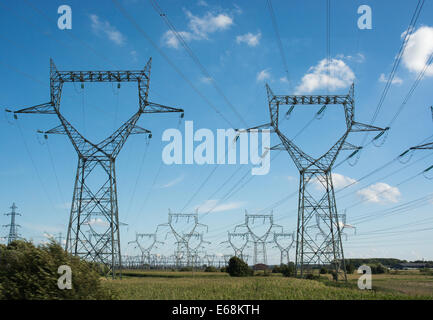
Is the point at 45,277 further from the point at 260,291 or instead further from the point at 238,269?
the point at 238,269

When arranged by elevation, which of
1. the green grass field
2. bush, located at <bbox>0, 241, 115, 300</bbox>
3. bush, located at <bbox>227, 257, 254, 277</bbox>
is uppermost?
bush, located at <bbox>0, 241, 115, 300</bbox>

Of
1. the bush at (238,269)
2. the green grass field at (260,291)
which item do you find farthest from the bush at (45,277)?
the bush at (238,269)

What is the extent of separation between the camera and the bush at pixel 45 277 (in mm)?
24266

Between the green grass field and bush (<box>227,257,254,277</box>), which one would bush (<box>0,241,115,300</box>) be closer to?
the green grass field

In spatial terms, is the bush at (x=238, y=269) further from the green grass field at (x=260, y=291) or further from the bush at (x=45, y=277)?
Answer: the bush at (x=45, y=277)

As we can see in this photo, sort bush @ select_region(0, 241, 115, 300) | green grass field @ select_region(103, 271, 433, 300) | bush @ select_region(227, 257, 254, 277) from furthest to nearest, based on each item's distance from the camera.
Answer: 1. bush @ select_region(227, 257, 254, 277)
2. green grass field @ select_region(103, 271, 433, 300)
3. bush @ select_region(0, 241, 115, 300)

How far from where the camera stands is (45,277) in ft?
79.7

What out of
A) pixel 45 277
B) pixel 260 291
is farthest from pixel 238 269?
pixel 45 277

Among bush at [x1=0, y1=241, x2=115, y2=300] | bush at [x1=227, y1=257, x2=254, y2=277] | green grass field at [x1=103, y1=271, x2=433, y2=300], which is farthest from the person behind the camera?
bush at [x1=227, y1=257, x2=254, y2=277]

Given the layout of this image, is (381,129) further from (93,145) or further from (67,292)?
(67,292)

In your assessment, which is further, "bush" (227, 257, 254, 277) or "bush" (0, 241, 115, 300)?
"bush" (227, 257, 254, 277)

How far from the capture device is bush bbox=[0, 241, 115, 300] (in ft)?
79.6

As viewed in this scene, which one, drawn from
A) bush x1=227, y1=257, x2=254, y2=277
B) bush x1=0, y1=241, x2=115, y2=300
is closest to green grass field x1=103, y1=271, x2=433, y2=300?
bush x1=0, y1=241, x2=115, y2=300
